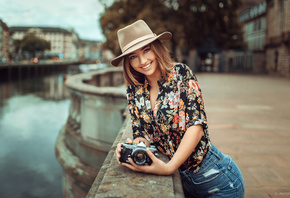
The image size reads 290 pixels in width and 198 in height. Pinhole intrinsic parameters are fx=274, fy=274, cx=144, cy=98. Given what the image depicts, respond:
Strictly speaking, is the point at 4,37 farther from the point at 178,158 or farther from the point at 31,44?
the point at 31,44

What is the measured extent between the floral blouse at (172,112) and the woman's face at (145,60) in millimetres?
106

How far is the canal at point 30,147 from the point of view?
11273mm

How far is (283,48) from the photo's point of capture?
23.2m

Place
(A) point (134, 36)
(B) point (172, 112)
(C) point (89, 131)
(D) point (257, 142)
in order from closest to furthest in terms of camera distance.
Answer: (B) point (172, 112), (A) point (134, 36), (D) point (257, 142), (C) point (89, 131)

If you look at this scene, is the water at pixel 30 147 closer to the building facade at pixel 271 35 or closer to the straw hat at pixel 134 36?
the straw hat at pixel 134 36

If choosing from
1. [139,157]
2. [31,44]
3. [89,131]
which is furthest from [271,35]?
[31,44]

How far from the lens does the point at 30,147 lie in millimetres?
15258

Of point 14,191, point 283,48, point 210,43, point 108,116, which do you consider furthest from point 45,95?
point 108,116

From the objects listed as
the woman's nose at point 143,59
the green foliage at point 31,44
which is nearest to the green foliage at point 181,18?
the woman's nose at point 143,59

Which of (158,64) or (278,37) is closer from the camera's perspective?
(158,64)

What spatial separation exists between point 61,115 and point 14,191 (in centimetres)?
1142

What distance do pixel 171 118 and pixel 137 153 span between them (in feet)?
1.09

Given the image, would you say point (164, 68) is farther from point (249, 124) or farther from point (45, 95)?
point (45, 95)

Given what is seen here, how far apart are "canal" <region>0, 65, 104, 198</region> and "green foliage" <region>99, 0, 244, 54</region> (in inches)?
314
